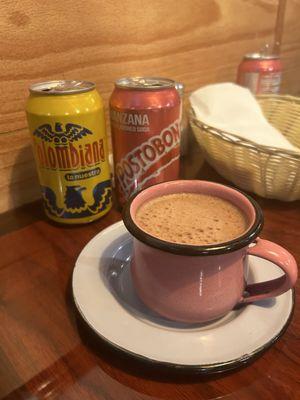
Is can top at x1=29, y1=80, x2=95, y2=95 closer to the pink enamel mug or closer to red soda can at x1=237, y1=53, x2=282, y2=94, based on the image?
the pink enamel mug

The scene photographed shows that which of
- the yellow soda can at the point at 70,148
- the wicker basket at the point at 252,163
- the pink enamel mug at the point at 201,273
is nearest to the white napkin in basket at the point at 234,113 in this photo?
the wicker basket at the point at 252,163

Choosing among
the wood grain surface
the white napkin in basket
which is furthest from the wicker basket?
the wood grain surface

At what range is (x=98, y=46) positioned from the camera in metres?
0.70

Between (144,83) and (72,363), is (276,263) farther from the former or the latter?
(144,83)

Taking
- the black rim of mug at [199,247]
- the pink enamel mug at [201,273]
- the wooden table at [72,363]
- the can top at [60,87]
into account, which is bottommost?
the wooden table at [72,363]

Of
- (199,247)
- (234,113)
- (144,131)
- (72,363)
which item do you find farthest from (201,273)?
(234,113)

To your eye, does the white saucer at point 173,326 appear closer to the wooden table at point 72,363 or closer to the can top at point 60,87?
the wooden table at point 72,363

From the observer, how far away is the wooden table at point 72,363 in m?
0.35

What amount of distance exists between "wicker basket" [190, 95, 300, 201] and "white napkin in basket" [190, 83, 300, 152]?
1.8 inches

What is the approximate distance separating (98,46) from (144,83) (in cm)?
16

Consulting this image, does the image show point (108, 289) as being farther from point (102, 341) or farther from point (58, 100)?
point (58, 100)

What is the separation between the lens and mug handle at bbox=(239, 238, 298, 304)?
37cm

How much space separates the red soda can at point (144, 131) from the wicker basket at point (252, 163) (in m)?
0.10

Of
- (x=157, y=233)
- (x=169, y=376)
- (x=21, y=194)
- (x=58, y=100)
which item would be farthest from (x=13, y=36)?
(x=169, y=376)
